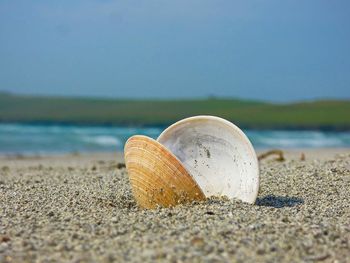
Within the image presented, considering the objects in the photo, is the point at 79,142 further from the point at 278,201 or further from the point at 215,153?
the point at 278,201

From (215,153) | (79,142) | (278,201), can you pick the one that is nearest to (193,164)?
(215,153)

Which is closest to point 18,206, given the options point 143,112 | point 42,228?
point 42,228

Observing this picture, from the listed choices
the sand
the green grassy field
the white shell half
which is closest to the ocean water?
the white shell half

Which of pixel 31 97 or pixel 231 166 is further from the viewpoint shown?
pixel 31 97

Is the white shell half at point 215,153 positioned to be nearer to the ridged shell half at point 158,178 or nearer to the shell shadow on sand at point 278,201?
the shell shadow on sand at point 278,201

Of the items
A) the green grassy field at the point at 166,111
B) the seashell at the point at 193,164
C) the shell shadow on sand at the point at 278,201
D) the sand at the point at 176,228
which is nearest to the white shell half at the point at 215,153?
the seashell at the point at 193,164

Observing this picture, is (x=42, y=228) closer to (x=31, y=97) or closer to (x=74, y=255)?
(x=74, y=255)
